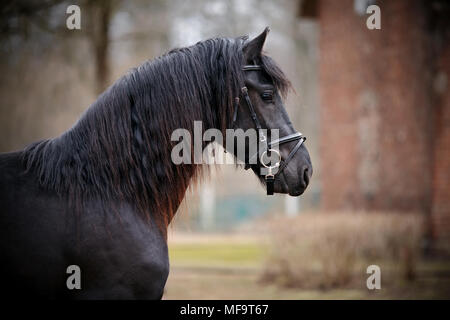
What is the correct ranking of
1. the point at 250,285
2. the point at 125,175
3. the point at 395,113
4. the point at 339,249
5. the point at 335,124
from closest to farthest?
1. the point at 125,175
2. the point at 339,249
3. the point at 250,285
4. the point at 395,113
5. the point at 335,124

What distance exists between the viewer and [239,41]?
336 centimetres

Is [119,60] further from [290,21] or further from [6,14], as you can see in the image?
[290,21]

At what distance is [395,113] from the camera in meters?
11.5

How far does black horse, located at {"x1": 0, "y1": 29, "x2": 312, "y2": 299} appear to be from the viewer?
278 centimetres

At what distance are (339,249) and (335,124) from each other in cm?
594

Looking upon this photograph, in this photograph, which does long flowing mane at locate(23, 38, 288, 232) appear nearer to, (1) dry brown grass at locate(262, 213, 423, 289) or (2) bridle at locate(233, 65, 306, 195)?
(2) bridle at locate(233, 65, 306, 195)

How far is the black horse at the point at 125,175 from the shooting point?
278 cm

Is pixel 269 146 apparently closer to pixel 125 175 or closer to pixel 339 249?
pixel 125 175

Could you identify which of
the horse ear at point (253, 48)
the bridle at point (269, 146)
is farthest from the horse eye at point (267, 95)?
the horse ear at point (253, 48)

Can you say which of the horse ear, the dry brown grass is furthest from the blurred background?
the horse ear

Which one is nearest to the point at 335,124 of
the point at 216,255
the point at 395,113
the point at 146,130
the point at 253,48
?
the point at 395,113

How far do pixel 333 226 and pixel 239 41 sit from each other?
558cm

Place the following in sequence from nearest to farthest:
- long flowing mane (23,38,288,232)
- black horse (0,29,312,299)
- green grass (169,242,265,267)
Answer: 1. black horse (0,29,312,299)
2. long flowing mane (23,38,288,232)
3. green grass (169,242,265,267)

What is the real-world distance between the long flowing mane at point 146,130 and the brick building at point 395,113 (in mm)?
8723
